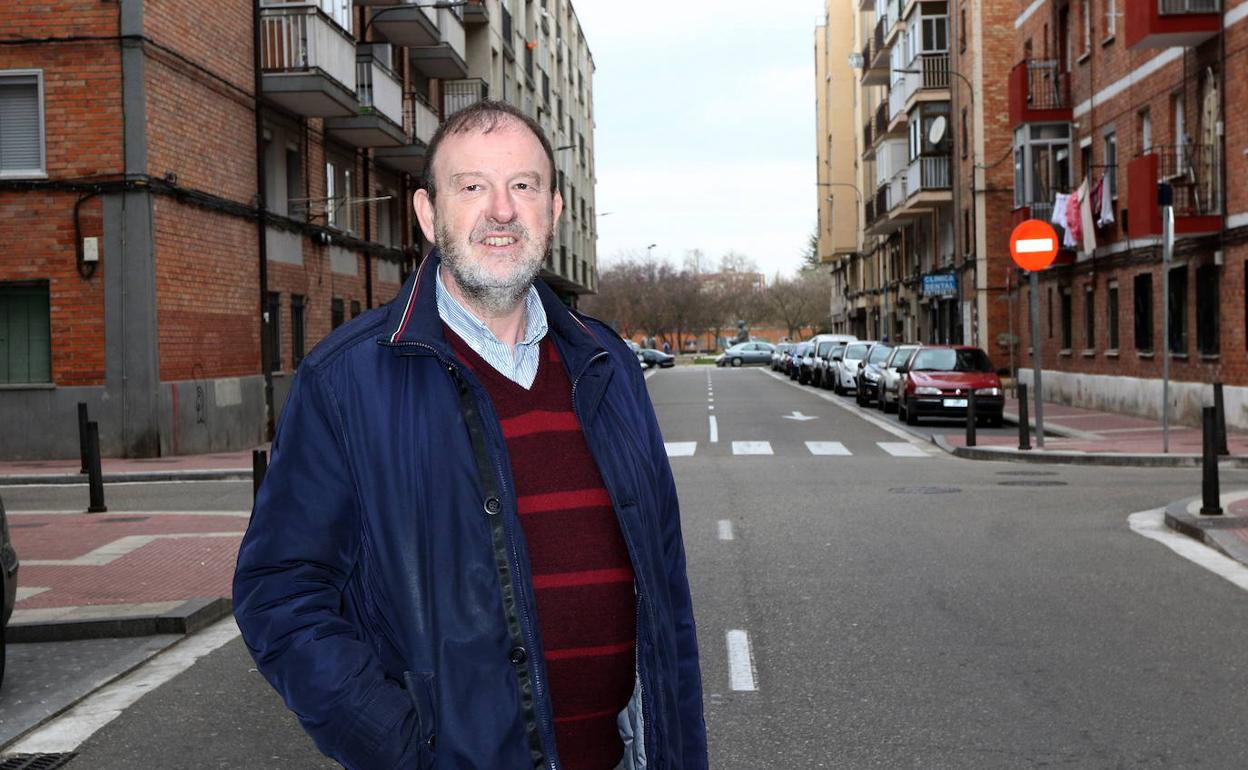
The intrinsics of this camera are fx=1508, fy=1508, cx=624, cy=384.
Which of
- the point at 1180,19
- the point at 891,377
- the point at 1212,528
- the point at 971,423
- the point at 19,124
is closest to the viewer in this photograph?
the point at 1212,528

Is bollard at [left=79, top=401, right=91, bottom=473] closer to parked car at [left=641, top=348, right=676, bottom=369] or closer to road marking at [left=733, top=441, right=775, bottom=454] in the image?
road marking at [left=733, top=441, right=775, bottom=454]

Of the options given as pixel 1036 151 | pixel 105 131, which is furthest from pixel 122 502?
pixel 1036 151

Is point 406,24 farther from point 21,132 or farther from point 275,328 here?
point 21,132

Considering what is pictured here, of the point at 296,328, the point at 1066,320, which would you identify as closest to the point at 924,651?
the point at 296,328

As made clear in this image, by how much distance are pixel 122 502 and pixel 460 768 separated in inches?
560

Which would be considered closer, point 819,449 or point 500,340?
point 500,340

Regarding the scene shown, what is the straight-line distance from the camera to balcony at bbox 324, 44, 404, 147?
96.8ft

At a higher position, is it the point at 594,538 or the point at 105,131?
A: the point at 105,131

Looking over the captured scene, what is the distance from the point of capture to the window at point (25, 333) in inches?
837

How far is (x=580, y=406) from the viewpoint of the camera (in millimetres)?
2797

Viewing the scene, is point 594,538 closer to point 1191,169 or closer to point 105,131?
point 105,131

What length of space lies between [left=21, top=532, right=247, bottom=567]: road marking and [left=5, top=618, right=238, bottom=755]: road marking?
2.67 m

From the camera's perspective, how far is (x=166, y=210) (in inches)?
837

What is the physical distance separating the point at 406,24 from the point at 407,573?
3185 centimetres
